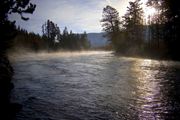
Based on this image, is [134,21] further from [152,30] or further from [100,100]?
[100,100]

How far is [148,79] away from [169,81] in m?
2.39

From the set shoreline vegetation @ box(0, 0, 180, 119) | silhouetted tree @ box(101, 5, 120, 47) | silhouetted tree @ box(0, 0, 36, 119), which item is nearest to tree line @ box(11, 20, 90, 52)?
shoreline vegetation @ box(0, 0, 180, 119)

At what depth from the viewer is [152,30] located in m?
66.9

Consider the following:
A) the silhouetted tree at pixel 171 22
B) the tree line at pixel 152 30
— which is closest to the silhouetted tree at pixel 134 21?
the tree line at pixel 152 30

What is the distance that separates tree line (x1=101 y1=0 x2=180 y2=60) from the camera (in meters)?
44.7

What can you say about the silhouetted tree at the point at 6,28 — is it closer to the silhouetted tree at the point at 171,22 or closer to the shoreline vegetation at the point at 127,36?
the shoreline vegetation at the point at 127,36

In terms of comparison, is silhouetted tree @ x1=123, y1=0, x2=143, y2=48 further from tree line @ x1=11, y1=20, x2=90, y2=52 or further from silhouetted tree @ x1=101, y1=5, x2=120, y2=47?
tree line @ x1=11, y1=20, x2=90, y2=52

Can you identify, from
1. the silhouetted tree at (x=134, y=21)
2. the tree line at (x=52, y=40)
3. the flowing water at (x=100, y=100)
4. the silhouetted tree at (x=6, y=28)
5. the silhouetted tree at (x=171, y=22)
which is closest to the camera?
the flowing water at (x=100, y=100)

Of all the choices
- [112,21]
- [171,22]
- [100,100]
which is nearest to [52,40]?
[112,21]

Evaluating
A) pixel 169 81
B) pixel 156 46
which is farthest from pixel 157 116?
pixel 156 46

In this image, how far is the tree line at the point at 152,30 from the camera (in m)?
44.7

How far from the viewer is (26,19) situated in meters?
28.4

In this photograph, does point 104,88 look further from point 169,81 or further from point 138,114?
point 138,114

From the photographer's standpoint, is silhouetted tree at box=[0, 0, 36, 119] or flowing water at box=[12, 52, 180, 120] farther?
silhouetted tree at box=[0, 0, 36, 119]
